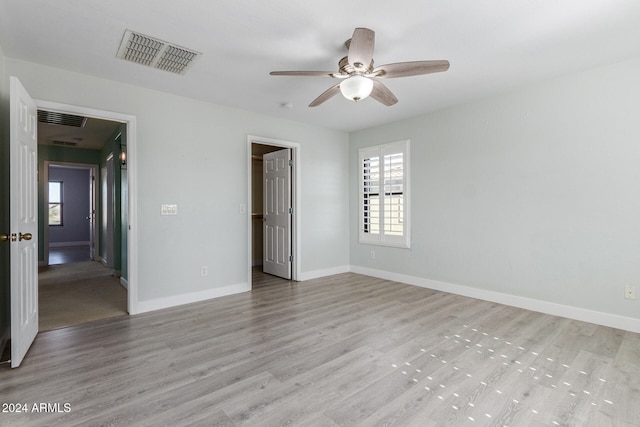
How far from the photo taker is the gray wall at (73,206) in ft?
32.2

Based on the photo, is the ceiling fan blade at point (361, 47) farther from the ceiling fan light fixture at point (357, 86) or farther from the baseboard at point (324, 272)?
the baseboard at point (324, 272)

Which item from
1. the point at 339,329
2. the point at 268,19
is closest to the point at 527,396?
the point at 339,329

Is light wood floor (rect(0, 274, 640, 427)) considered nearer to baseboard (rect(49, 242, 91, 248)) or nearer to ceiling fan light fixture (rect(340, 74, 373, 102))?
ceiling fan light fixture (rect(340, 74, 373, 102))

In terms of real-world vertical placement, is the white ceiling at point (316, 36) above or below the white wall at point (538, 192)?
above

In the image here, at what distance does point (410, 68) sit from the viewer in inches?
94.9

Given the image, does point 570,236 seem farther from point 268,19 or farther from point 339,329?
point 268,19

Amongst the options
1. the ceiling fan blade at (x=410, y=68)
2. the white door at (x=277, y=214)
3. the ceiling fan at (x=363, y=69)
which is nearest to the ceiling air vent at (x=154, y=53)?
the ceiling fan at (x=363, y=69)

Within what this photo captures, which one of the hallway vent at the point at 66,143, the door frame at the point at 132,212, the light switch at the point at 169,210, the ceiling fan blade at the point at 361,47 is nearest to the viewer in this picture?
the ceiling fan blade at the point at 361,47

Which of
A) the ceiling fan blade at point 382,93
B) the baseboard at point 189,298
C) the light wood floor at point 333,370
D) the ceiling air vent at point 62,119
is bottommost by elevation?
the light wood floor at point 333,370

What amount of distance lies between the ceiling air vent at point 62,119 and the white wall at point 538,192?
4974mm

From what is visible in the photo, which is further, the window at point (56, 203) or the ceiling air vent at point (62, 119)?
the window at point (56, 203)

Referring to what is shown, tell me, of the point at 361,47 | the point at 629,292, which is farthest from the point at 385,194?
the point at 361,47

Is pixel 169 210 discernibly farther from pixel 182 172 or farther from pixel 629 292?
pixel 629 292

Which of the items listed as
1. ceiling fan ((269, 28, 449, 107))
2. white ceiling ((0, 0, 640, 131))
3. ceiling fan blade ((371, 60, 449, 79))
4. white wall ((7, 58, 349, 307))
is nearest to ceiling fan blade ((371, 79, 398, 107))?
ceiling fan ((269, 28, 449, 107))
